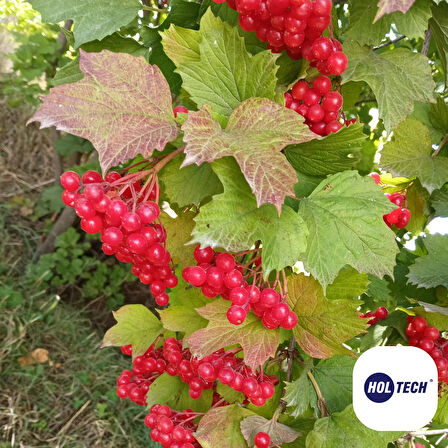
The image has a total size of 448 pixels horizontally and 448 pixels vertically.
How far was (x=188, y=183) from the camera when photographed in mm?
669

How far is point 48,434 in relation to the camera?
2.24 metres

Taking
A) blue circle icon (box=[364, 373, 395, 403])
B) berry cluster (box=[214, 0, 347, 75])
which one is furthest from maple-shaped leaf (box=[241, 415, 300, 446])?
berry cluster (box=[214, 0, 347, 75])

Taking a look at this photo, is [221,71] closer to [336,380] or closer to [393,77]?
[393,77]

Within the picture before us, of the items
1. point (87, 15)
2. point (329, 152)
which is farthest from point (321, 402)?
point (87, 15)

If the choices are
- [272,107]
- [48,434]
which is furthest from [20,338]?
[272,107]

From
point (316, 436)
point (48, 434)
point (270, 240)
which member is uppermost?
point (270, 240)

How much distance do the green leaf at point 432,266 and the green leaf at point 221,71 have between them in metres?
0.48

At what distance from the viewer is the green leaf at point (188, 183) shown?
0.66m

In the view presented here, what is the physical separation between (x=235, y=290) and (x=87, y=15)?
478 mm

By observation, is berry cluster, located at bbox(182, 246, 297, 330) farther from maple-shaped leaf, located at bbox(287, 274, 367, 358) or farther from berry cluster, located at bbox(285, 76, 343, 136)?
berry cluster, located at bbox(285, 76, 343, 136)

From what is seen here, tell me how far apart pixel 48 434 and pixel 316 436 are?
195cm

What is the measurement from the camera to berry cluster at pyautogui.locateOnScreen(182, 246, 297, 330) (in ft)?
1.92

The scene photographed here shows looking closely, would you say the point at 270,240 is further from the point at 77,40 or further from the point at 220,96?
the point at 77,40

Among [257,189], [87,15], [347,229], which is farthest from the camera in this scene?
[87,15]
